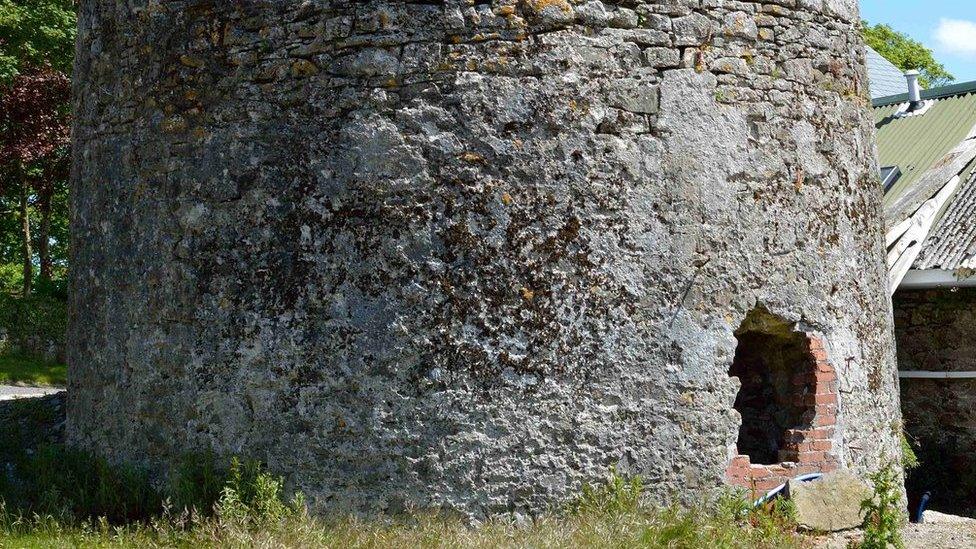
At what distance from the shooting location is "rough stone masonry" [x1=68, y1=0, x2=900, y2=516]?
5.75 meters

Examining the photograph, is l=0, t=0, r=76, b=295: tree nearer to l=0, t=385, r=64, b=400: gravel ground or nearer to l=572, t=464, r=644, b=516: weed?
l=0, t=385, r=64, b=400: gravel ground

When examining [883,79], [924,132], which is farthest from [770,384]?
[883,79]

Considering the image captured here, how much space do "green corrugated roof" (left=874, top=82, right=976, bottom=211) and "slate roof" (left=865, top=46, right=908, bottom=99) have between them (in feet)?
10.3

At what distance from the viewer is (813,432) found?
636 cm

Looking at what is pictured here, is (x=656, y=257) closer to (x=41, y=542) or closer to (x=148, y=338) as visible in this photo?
(x=148, y=338)

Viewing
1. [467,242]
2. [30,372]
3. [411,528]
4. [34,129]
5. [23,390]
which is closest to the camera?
[411,528]

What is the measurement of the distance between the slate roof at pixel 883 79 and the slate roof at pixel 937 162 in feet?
9.60

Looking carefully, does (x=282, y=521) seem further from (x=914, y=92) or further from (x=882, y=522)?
(x=914, y=92)

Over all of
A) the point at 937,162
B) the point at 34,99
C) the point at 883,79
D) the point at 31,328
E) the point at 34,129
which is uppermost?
the point at 883,79

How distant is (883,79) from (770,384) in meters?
A: 14.4

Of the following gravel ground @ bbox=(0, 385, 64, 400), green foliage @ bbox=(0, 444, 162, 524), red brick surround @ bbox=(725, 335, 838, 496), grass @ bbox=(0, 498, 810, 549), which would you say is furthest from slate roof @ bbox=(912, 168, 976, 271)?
gravel ground @ bbox=(0, 385, 64, 400)

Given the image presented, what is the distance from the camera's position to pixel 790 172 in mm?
6375

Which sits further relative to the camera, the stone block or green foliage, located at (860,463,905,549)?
the stone block

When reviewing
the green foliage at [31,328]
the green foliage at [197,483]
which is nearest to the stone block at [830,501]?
the green foliage at [197,483]
